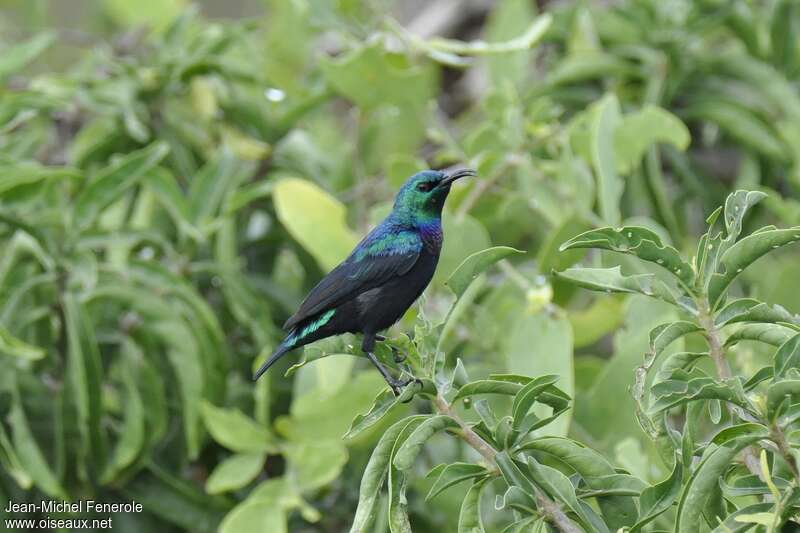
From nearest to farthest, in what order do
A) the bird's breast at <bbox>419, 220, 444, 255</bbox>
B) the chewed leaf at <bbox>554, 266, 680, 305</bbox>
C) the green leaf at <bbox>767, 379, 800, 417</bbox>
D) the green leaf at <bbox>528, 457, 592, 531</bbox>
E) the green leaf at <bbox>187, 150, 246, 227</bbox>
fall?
the green leaf at <bbox>767, 379, 800, 417</bbox>, the green leaf at <bbox>528, 457, 592, 531</bbox>, the chewed leaf at <bbox>554, 266, 680, 305</bbox>, the bird's breast at <bbox>419, 220, 444, 255</bbox>, the green leaf at <bbox>187, 150, 246, 227</bbox>

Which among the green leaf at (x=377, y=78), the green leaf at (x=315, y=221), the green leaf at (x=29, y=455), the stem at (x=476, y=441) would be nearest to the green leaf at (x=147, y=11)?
the green leaf at (x=377, y=78)

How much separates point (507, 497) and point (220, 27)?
290 cm

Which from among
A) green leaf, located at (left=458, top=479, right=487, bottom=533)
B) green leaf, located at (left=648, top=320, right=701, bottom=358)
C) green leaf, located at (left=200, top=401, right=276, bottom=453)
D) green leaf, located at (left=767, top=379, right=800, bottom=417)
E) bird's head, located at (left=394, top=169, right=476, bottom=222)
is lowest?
green leaf, located at (left=200, top=401, right=276, bottom=453)

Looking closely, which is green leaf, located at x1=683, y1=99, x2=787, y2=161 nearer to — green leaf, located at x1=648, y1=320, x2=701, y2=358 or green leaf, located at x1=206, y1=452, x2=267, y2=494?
green leaf, located at x1=206, y1=452, x2=267, y2=494

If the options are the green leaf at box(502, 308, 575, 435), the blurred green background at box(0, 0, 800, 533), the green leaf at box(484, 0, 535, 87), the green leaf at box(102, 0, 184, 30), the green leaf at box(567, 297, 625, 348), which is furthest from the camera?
the green leaf at box(102, 0, 184, 30)

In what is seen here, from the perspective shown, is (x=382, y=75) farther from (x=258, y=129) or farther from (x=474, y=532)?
(x=474, y=532)

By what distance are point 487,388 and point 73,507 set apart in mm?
1748

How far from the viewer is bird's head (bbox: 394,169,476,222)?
265 cm

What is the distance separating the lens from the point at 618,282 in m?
1.84

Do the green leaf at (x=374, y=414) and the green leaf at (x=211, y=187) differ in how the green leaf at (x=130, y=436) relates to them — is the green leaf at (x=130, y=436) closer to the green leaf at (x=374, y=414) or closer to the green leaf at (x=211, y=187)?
the green leaf at (x=211, y=187)

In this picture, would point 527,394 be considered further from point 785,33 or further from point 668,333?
point 785,33

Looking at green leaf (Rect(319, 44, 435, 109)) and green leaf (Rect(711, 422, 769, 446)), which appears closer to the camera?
green leaf (Rect(711, 422, 769, 446))

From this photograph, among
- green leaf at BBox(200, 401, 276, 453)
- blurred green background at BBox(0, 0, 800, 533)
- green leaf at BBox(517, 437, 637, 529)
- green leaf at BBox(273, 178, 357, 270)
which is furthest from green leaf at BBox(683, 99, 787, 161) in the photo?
green leaf at BBox(517, 437, 637, 529)

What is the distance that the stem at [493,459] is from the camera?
172cm
